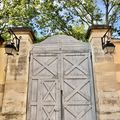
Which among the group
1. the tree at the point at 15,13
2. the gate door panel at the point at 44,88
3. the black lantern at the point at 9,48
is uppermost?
the tree at the point at 15,13

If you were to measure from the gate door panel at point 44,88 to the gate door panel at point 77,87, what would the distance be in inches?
10.2

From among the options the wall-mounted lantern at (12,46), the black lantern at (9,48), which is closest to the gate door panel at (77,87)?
the wall-mounted lantern at (12,46)

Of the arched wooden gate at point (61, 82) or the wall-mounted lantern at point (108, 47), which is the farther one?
the wall-mounted lantern at point (108, 47)

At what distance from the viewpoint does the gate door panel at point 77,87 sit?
671 centimetres

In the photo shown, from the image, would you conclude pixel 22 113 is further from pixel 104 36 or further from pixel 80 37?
pixel 80 37

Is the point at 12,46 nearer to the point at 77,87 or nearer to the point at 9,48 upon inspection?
the point at 9,48

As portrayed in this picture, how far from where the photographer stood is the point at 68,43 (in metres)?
7.82

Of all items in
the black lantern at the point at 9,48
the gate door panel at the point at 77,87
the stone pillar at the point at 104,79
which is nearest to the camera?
the stone pillar at the point at 104,79

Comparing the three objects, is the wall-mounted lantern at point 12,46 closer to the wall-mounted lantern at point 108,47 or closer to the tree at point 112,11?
the wall-mounted lantern at point 108,47

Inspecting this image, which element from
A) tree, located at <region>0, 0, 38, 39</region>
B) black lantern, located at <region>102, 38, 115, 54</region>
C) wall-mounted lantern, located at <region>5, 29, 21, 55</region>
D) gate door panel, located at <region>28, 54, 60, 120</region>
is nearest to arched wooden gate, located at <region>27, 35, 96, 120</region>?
gate door panel, located at <region>28, 54, 60, 120</region>

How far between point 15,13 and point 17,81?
345 inches

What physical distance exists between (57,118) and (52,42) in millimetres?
2502

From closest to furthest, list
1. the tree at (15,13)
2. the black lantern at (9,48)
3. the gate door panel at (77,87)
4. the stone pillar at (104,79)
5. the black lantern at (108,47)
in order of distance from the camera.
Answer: the stone pillar at (104,79)
the gate door panel at (77,87)
the black lantern at (108,47)
the black lantern at (9,48)
the tree at (15,13)

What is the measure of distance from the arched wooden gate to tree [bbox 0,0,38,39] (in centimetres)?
731
